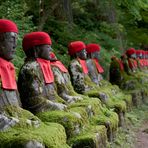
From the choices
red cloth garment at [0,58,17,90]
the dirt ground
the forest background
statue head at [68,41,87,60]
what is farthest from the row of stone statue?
the forest background

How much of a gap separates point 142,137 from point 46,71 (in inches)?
174

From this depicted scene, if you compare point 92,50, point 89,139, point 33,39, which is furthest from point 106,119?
point 92,50

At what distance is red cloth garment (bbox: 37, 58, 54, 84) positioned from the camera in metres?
6.65

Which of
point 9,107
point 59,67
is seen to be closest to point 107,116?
point 59,67

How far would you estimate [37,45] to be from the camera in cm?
684

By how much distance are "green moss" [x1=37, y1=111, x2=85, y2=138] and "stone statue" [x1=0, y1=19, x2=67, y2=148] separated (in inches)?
19.5

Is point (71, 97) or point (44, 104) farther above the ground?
point (44, 104)

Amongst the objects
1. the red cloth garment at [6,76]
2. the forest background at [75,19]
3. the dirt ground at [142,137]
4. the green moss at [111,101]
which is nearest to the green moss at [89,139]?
the red cloth garment at [6,76]

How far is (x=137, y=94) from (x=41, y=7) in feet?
14.8

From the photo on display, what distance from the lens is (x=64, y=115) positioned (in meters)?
6.19

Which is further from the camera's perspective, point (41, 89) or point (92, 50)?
point (92, 50)

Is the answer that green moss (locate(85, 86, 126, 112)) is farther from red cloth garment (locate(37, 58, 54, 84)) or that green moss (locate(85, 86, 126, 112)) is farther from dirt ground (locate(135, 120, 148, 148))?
red cloth garment (locate(37, 58, 54, 84))

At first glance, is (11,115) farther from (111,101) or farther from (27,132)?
(111,101)

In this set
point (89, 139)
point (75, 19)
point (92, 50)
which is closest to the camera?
point (89, 139)
